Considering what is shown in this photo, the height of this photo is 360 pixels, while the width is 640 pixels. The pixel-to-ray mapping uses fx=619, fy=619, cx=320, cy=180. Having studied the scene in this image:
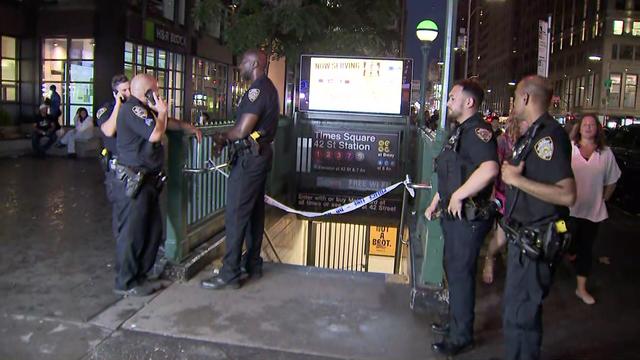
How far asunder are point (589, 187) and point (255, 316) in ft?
10.7

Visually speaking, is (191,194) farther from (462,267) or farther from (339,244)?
(339,244)

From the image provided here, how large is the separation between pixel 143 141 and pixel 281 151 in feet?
16.5

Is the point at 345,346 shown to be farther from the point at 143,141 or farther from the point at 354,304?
the point at 143,141

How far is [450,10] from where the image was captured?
5613mm

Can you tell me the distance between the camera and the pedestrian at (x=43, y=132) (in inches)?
650

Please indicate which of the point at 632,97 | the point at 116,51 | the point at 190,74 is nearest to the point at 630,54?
the point at 632,97

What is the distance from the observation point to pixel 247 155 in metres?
5.38

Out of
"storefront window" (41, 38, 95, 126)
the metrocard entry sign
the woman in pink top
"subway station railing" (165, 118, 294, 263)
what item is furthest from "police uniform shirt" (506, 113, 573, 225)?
"storefront window" (41, 38, 95, 126)

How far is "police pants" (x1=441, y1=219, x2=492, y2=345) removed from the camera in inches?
164

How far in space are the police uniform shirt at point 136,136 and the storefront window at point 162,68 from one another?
18.4 meters

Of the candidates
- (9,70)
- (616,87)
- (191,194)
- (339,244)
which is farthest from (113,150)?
(616,87)

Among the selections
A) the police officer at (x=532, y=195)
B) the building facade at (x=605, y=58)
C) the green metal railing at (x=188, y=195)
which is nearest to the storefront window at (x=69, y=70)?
the green metal railing at (x=188, y=195)

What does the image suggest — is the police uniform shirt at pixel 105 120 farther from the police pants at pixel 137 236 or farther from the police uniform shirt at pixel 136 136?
the police pants at pixel 137 236

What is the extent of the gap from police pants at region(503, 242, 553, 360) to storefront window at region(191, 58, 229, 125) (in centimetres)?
2449
